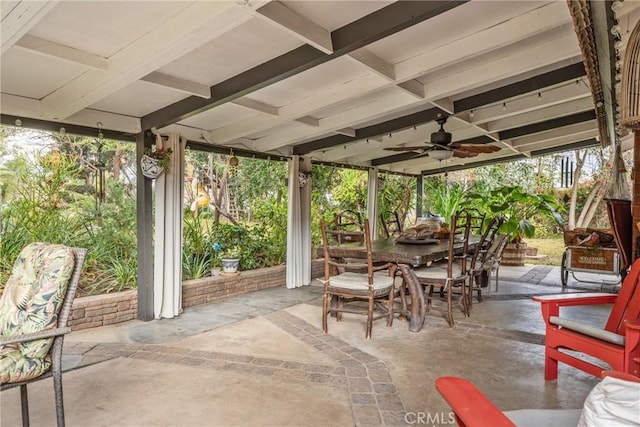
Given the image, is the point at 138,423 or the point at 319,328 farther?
the point at 319,328

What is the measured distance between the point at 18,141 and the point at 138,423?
526 centimetres

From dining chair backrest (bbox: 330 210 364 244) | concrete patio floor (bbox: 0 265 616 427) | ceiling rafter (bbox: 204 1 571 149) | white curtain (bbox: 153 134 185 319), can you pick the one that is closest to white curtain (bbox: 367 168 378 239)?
dining chair backrest (bbox: 330 210 364 244)

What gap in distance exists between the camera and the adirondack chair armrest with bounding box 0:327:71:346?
5.83ft

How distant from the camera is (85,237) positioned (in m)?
4.76

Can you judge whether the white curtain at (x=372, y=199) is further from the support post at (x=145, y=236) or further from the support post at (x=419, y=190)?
the support post at (x=145, y=236)

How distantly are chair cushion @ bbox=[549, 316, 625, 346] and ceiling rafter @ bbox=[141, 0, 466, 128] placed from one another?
206 cm

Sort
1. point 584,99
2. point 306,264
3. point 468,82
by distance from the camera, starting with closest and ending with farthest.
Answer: point 468,82
point 584,99
point 306,264

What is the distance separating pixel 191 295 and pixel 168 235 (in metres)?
1.00

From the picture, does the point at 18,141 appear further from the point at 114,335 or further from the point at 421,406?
the point at 421,406

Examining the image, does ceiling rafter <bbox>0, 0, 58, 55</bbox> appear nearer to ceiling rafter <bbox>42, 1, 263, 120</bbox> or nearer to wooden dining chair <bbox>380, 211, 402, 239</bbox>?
ceiling rafter <bbox>42, 1, 263, 120</bbox>

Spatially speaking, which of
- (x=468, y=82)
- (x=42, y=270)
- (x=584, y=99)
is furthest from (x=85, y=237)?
(x=584, y=99)

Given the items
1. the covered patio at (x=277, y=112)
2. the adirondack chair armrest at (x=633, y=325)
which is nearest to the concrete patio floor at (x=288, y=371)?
the covered patio at (x=277, y=112)

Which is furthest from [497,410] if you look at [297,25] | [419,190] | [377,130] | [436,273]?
[419,190]

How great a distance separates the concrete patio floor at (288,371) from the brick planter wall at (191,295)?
15 centimetres
